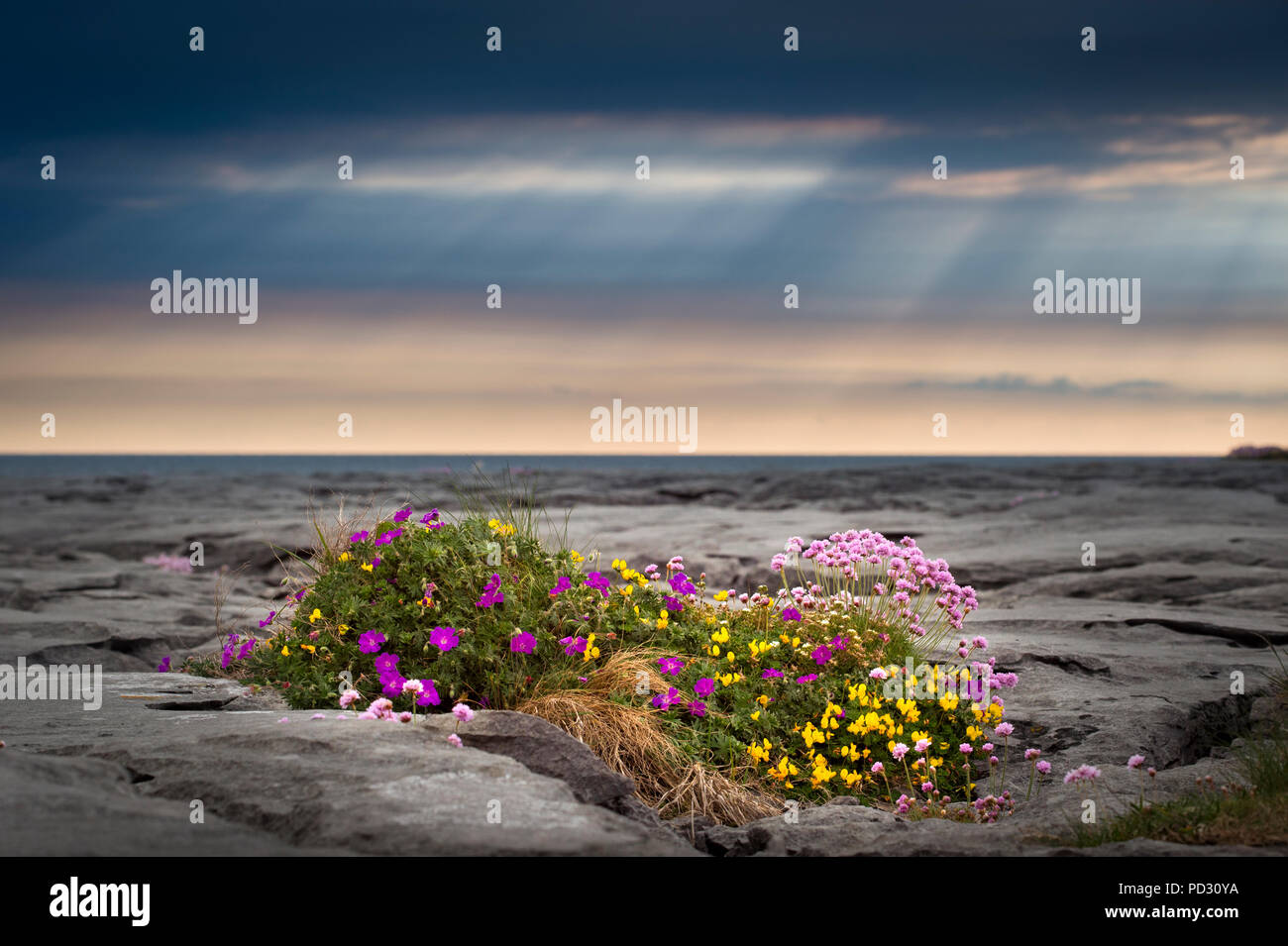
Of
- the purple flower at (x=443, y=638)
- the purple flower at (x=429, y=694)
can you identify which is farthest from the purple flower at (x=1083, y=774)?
the purple flower at (x=443, y=638)

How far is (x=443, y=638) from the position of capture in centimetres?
554

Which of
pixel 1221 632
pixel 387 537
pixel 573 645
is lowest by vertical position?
pixel 1221 632

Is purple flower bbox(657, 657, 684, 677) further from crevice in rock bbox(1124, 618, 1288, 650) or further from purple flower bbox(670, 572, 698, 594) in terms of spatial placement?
crevice in rock bbox(1124, 618, 1288, 650)

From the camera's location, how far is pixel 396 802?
3746 mm

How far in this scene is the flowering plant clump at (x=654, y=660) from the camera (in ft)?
18.5

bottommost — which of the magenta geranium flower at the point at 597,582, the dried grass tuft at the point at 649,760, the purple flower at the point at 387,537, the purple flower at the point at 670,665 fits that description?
the dried grass tuft at the point at 649,760

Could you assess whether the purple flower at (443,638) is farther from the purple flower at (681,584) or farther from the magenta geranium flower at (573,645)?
the purple flower at (681,584)

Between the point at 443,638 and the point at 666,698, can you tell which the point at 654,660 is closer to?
the point at 666,698

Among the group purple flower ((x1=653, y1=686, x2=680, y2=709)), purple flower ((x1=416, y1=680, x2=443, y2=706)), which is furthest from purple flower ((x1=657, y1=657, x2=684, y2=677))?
purple flower ((x1=416, y1=680, x2=443, y2=706))

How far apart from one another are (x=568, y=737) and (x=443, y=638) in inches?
42.9

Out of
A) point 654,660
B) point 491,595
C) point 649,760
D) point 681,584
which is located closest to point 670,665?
point 654,660

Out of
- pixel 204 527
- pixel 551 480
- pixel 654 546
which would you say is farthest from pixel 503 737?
pixel 551 480

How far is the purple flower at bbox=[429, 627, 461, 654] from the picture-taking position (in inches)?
217
